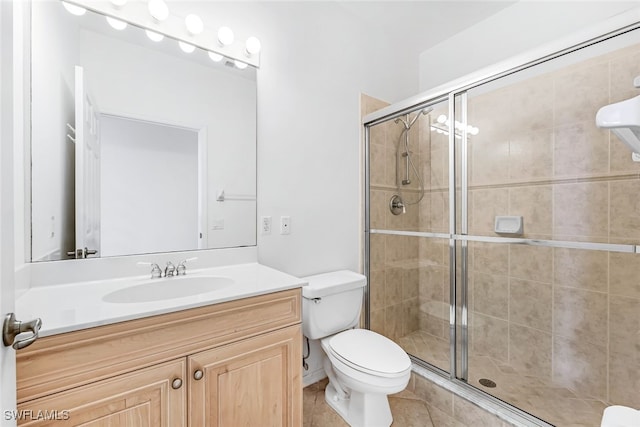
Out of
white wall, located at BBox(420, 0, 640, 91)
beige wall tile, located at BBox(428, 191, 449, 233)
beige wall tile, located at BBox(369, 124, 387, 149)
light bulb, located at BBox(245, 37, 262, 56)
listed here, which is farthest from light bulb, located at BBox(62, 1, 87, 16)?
white wall, located at BBox(420, 0, 640, 91)

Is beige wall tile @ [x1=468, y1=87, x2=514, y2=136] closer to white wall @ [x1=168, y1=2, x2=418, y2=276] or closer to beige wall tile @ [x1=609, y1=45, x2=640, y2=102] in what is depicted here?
beige wall tile @ [x1=609, y1=45, x2=640, y2=102]

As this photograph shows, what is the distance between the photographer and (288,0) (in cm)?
171

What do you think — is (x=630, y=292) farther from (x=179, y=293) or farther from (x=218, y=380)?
(x=179, y=293)

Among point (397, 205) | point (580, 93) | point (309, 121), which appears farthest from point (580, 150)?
point (309, 121)

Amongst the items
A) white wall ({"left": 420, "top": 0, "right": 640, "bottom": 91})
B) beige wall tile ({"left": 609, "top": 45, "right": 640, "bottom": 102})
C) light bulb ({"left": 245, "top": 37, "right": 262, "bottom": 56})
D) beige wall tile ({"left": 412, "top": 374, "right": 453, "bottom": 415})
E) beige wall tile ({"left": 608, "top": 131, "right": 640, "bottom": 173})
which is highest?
white wall ({"left": 420, "top": 0, "right": 640, "bottom": 91})

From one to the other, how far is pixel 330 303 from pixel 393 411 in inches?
27.6

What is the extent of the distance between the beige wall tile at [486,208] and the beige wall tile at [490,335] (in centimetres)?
58

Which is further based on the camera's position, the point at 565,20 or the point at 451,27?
the point at 451,27

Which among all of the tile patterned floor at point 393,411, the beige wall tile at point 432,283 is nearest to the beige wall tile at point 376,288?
the beige wall tile at point 432,283

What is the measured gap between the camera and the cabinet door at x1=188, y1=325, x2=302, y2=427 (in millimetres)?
947

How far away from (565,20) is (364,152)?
1.43 m

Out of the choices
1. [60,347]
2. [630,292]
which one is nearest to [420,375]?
[630,292]

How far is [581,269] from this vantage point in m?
1.62

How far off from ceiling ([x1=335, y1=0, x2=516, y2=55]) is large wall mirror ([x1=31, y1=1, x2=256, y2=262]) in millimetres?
1095
